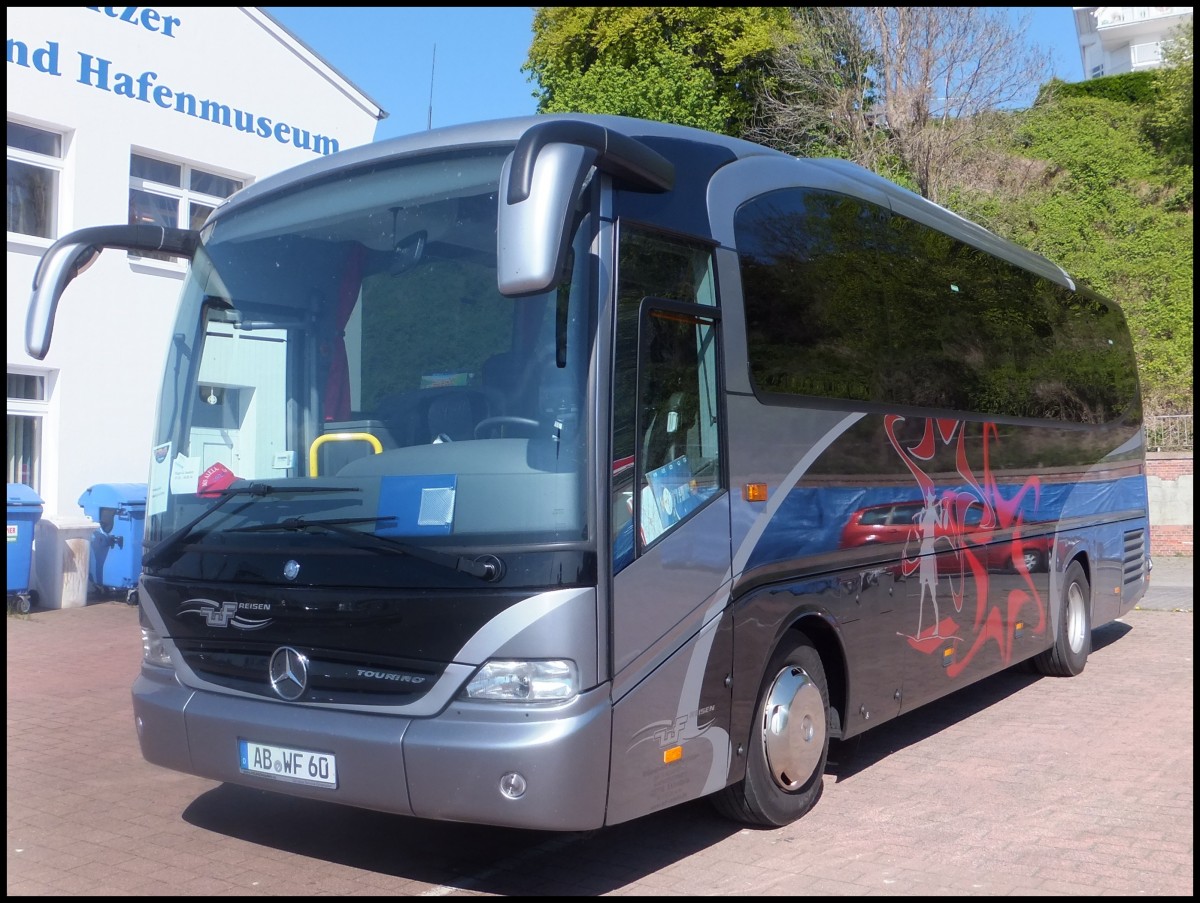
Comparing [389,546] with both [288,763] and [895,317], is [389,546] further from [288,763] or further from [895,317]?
[895,317]

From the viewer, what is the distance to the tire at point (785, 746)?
598 centimetres

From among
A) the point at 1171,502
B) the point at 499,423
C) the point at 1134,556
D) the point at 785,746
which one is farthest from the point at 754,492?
the point at 1171,502

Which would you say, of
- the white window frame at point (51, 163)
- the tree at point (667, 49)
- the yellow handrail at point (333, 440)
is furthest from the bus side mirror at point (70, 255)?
the tree at point (667, 49)

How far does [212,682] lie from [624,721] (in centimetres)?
186

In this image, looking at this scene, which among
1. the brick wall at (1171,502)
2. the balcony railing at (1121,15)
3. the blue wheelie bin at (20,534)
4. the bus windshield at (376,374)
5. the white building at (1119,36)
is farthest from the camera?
the white building at (1119,36)

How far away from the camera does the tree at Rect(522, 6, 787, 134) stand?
3075cm

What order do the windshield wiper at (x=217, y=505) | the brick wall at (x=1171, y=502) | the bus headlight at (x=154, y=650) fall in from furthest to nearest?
the brick wall at (x=1171, y=502), the bus headlight at (x=154, y=650), the windshield wiper at (x=217, y=505)

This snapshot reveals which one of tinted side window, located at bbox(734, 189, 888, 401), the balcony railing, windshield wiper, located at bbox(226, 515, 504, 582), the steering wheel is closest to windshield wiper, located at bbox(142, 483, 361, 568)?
windshield wiper, located at bbox(226, 515, 504, 582)

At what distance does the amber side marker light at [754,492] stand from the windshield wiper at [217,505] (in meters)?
1.80

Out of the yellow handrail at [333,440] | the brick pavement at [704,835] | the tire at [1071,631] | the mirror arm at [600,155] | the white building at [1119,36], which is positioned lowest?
the brick pavement at [704,835]

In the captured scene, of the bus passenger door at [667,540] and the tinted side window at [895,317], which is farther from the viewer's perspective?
the tinted side window at [895,317]

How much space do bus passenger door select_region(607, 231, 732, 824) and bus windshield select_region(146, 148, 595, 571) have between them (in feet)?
0.98

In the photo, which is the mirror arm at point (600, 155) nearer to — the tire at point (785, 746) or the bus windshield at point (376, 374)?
the bus windshield at point (376, 374)

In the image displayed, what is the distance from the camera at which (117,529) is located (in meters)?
14.1
